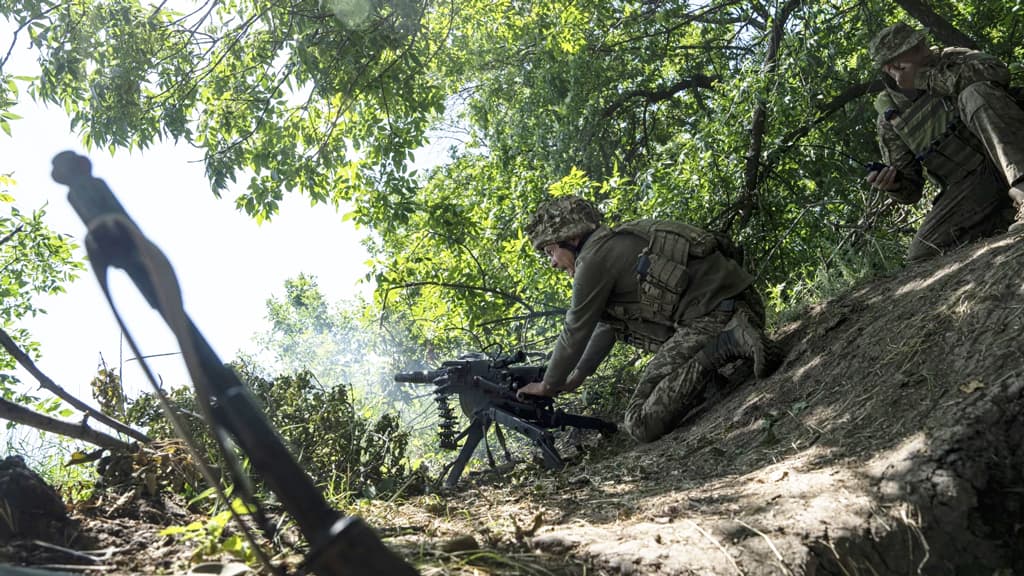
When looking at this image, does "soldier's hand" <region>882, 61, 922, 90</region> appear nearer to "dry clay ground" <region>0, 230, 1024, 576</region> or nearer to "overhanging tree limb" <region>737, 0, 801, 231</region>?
"dry clay ground" <region>0, 230, 1024, 576</region>

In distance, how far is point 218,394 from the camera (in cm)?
131

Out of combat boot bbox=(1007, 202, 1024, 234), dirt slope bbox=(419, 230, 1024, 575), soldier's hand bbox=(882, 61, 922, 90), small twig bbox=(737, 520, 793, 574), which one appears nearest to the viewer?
small twig bbox=(737, 520, 793, 574)

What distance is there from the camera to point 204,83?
7.15 m

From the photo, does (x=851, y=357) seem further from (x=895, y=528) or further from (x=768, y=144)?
(x=768, y=144)

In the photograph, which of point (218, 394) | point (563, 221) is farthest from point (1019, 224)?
point (218, 394)

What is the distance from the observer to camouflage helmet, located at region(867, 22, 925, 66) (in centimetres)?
492

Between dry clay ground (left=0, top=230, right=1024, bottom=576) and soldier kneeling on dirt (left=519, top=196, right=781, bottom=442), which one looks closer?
dry clay ground (left=0, top=230, right=1024, bottom=576)

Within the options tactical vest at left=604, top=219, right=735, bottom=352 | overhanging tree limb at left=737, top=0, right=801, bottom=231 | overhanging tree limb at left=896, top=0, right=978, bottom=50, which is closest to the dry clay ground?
tactical vest at left=604, top=219, right=735, bottom=352

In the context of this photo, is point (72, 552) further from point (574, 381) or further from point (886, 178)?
point (886, 178)

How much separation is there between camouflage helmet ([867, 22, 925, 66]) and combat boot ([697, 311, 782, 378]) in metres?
2.01

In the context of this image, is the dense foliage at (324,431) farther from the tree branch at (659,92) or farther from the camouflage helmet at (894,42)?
the tree branch at (659,92)

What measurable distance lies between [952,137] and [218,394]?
5465 mm

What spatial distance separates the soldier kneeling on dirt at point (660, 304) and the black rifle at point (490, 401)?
158 mm

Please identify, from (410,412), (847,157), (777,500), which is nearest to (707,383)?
(777,500)
